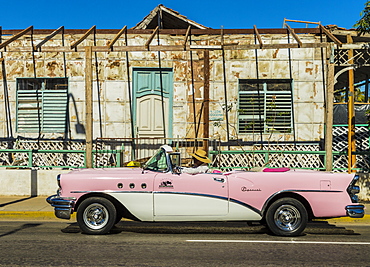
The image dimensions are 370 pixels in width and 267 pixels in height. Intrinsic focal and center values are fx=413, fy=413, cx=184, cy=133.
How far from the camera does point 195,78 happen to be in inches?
573

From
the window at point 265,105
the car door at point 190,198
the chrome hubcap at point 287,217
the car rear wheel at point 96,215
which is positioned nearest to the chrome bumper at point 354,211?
the chrome hubcap at point 287,217

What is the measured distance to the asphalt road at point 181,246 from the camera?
5.66m

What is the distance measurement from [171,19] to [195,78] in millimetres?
3407

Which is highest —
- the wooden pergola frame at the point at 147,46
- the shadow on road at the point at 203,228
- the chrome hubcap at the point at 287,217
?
the wooden pergola frame at the point at 147,46

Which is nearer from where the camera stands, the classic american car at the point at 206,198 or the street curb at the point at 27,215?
the classic american car at the point at 206,198

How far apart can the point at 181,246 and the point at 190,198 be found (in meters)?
0.99

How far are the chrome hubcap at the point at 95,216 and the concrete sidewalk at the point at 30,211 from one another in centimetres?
233

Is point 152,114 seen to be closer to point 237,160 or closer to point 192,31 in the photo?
point 192,31

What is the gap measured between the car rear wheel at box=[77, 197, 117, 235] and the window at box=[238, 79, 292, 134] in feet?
26.5

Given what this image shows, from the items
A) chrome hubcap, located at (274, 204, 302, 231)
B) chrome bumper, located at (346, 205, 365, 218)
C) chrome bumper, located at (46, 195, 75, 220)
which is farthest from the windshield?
chrome bumper, located at (346, 205, 365, 218)

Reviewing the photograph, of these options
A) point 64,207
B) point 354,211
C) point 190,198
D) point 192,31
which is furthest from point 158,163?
point 192,31

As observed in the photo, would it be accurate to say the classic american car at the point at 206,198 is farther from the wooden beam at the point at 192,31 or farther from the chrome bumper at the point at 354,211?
the wooden beam at the point at 192,31

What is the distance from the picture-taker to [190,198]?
734cm

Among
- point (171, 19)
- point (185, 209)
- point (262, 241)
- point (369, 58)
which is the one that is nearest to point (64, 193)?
point (185, 209)
